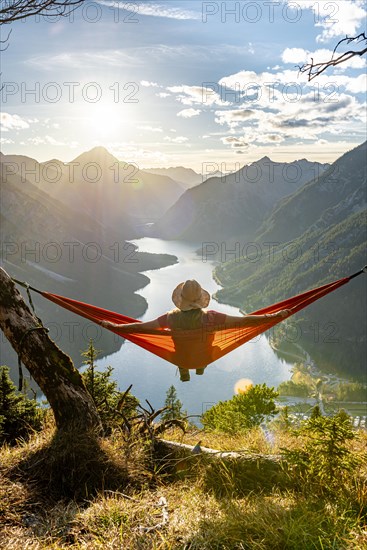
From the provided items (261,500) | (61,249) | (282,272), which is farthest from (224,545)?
(282,272)

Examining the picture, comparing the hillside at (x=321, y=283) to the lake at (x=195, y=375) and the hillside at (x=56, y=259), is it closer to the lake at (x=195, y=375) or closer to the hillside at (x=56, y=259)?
the lake at (x=195, y=375)

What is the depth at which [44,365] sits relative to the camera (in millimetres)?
4055

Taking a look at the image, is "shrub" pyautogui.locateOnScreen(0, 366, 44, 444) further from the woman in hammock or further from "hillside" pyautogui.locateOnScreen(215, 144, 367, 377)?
"hillside" pyautogui.locateOnScreen(215, 144, 367, 377)

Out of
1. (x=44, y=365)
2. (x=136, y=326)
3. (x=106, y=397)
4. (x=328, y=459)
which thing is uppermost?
(x=136, y=326)

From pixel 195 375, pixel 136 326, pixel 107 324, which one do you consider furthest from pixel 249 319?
pixel 195 375

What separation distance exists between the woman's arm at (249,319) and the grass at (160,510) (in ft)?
4.21

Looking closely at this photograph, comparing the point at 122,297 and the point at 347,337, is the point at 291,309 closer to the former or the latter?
the point at 347,337

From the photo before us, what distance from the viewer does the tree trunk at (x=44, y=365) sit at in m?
4.01

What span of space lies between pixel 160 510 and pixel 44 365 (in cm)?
177

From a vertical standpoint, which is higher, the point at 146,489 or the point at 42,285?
the point at 146,489

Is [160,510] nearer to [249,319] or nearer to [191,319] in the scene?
[191,319]

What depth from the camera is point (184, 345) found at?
4.87 meters

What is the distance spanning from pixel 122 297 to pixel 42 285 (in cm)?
2600

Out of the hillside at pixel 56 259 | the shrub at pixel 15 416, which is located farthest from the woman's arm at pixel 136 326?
the hillside at pixel 56 259
